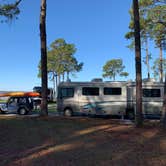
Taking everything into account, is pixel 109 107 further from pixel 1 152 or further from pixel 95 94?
pixel 1 152

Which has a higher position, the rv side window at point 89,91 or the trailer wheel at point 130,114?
the rv side window at point 89,91

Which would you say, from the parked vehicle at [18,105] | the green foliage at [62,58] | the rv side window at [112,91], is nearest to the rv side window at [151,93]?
the rv side window at [112,91]

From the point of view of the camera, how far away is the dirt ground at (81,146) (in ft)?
22.6

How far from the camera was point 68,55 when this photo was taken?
53000mm

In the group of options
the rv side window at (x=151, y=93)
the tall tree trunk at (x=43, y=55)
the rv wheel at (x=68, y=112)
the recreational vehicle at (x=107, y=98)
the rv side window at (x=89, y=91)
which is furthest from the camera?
the rv wheel at (x=68, y=112)

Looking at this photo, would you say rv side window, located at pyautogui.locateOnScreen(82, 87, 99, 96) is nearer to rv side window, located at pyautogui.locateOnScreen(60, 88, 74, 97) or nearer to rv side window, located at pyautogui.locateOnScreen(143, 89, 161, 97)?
rv side window, located at pyautogui.locateOnScreen(60, 88, 74, 97)

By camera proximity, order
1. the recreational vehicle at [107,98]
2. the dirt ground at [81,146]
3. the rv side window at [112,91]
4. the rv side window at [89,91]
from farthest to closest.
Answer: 1. the rv side window at [89,91]
2. the rv side window at [112,91]
3. the recreational vehicle at [107,98]
4. the dirt ground at [81,146]

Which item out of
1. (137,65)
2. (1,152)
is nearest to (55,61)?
(137,65)

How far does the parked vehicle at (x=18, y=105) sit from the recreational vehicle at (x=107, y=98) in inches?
151

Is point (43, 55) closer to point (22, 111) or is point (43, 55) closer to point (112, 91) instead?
point (112, 91)

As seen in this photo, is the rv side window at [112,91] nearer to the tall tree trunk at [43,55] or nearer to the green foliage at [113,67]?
the tall tree trunk at [43,55]

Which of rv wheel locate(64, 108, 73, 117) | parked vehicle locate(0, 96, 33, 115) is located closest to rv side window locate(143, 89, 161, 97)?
rv wheel locate(64, 108, 73, 117)

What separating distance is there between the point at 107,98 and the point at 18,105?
7501mm

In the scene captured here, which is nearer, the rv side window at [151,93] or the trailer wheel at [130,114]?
the rv side window at [151,93]
